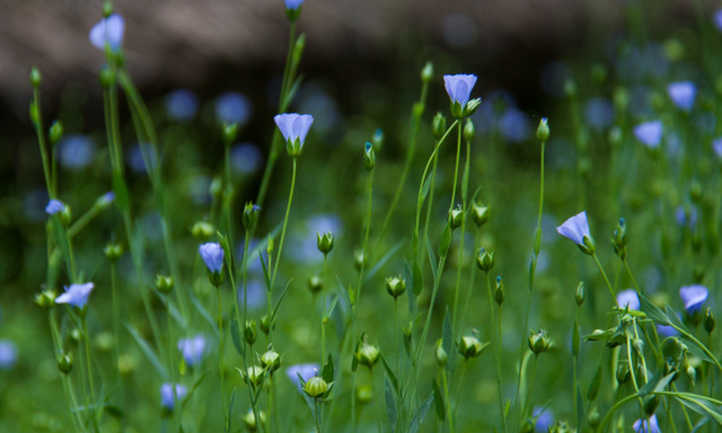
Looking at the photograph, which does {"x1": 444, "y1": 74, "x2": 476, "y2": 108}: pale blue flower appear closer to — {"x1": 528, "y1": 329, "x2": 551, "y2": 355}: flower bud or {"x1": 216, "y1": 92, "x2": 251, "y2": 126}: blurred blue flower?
{"x1": 528, "y1": 329, "x2": 551, "y2": 355}: flower bud

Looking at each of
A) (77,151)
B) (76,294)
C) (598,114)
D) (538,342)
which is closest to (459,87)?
(538,342)

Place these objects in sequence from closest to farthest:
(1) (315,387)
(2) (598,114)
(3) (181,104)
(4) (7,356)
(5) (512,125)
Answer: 1. (1) (315,387)
2. (4) (7,356)
3. (3) (181,104)
4. (5) (512,125)
5. (2) (598,114)

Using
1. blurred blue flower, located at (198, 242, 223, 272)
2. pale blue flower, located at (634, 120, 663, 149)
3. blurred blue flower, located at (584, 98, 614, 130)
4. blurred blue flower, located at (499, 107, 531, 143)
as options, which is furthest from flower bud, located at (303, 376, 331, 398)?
blurred blue flower, located at (584, 98, 614, 130)

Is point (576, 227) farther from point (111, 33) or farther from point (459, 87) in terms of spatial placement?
point (111, 33)

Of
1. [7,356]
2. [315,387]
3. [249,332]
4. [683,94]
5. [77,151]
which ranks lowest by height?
[315,387]

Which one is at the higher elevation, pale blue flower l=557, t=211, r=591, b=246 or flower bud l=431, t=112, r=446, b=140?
flower bud l=431, t=112, r=446, b=140

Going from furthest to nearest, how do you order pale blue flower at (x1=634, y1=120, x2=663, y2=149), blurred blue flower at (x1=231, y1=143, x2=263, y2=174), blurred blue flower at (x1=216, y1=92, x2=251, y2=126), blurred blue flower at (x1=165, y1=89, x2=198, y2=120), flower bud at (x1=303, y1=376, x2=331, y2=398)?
blurred blue flower at (x1=231, y1=143, x2=263, y2=174)
blurred blue flower at (x1=216, y1=92, x2=251, y2=126)
blurred blue flower at (x1=165, y1=89, x2=198, y2=120)
pale blue flower at (x1=634, y1=120, x2=663, y2=149)
flower bud at (x1=303, y1=376, x2=331, y2=398)
